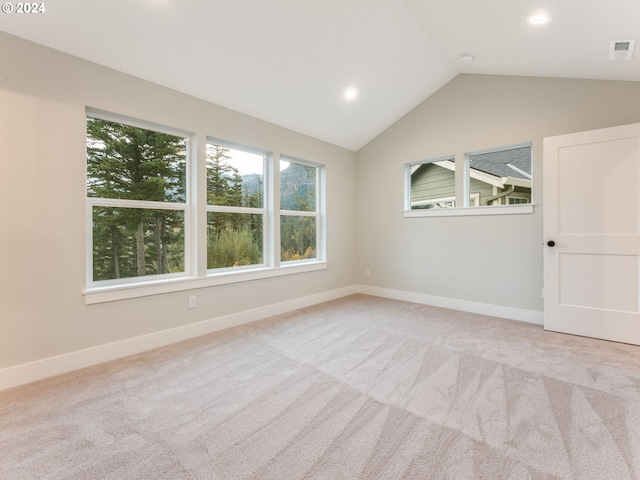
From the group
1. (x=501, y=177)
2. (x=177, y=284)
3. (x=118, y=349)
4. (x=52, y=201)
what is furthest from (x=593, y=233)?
(x=52, y=201)

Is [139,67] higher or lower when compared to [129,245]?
higher

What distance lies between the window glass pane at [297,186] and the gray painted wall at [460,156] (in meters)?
0.95

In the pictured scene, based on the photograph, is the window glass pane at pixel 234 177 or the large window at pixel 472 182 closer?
the window glass pane at pixel 234 177

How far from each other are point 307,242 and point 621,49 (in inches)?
146

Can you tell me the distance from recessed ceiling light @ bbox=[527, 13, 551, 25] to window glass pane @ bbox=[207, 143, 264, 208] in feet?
9.49

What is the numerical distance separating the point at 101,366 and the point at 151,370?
0.44 meters

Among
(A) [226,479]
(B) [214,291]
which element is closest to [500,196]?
(B) [214,291]

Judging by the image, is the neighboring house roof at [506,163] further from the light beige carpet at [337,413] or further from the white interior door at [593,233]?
the light beige carpet at [337,413]

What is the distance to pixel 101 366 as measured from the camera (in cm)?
247

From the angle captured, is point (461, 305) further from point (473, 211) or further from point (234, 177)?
point (234, 177)

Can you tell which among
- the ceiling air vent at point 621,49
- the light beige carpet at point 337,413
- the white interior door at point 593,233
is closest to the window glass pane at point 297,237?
the light beige carpet at point 337,413

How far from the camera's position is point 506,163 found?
3.85m

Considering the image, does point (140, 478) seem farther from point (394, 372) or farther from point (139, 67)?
point (139, 67)

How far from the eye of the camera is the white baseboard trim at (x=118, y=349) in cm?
220
